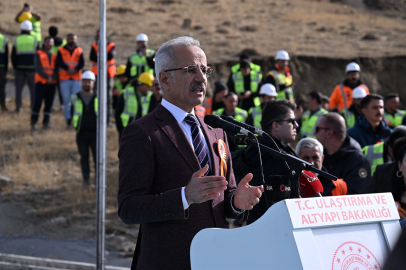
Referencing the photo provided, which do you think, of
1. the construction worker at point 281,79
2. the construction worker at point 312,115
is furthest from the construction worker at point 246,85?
the construction worker at point 312,115

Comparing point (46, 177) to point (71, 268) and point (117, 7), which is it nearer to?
point (71, 268)

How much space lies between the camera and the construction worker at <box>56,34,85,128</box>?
1470 centimetres

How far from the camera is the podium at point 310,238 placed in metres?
2.15

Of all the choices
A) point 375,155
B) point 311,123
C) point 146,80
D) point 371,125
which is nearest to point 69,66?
point 146,80

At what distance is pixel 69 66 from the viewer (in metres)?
14.7

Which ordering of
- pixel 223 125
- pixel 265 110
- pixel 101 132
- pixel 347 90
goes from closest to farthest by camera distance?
1. pixel 223 125
2. pixel 265 110
3. pixel 101 132
4. pixel 347 90

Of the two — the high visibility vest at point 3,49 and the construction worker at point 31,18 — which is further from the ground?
the construction worker at point 31,18

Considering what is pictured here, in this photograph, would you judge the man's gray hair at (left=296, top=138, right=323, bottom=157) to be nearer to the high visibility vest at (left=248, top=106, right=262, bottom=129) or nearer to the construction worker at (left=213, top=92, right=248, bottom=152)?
the high visibility vest at (left=248, top=106, right=262, bottom=129)

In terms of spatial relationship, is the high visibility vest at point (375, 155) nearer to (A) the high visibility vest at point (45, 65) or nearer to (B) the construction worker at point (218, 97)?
(B) the construction worker at point (218, 97)

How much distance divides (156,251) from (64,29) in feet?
88.1

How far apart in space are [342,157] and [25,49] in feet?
37.0

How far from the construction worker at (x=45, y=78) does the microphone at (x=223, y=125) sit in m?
12.5

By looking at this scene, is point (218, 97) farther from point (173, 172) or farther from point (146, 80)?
point (173, 172)

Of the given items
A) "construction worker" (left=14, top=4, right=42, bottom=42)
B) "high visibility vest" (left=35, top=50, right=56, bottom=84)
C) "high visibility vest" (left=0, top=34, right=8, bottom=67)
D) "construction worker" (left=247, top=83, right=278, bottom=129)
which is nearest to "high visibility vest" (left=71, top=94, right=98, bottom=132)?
"construction worker" (left=247, top=83, right=278, bottom=129)
